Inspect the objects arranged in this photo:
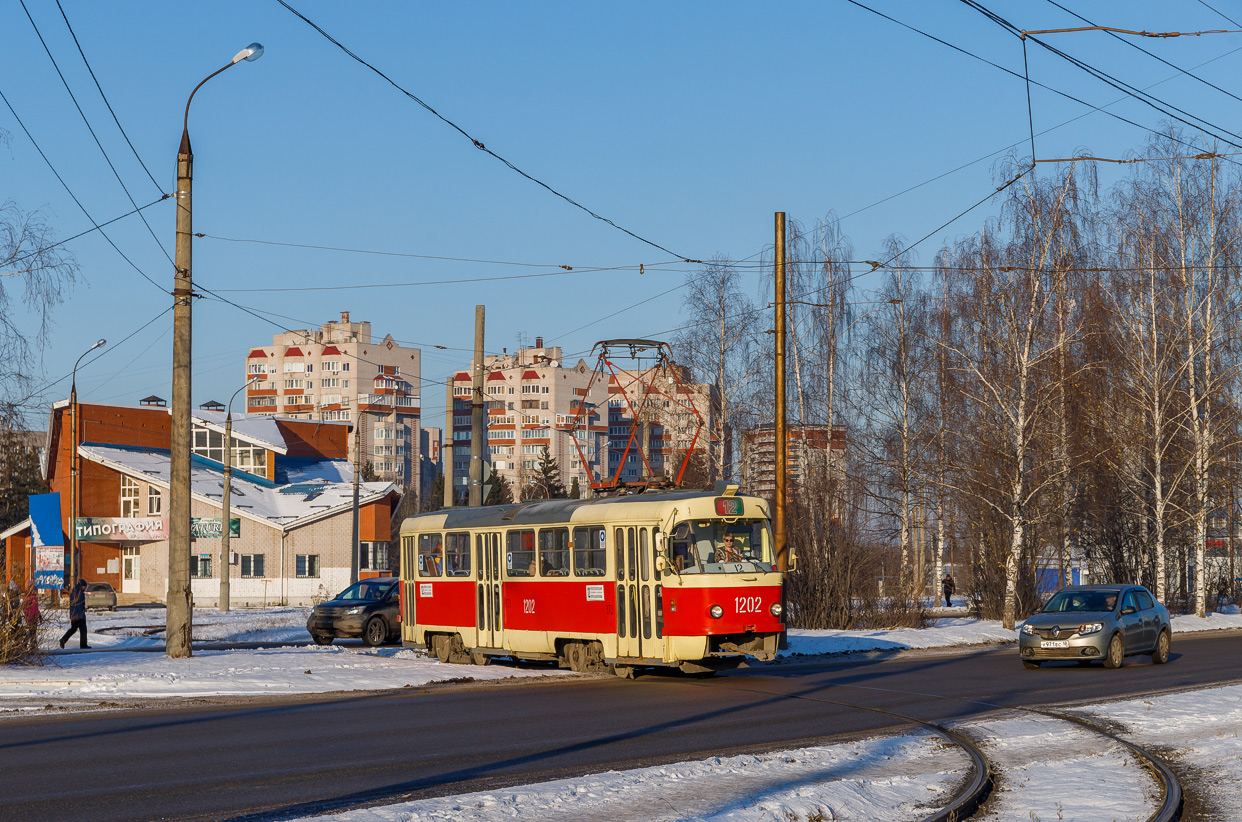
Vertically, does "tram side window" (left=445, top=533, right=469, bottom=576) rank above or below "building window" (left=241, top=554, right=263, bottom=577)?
above

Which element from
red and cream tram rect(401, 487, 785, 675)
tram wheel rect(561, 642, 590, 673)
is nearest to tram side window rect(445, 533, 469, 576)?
red and cream tram rect(401, 487, 785, 675)

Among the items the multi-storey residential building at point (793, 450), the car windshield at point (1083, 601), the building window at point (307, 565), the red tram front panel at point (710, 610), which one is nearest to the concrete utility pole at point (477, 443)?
the red tram front panel at point (710, 610)

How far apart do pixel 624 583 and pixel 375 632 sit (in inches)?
510

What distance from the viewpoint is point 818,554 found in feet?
105

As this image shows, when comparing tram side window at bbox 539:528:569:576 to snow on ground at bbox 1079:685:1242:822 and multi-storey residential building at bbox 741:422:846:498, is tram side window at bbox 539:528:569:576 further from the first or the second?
multi-storey residential building at bbox 741:422:846:498

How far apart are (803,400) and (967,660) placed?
27477mm

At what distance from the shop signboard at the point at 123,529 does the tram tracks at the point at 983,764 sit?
5154 centimetres

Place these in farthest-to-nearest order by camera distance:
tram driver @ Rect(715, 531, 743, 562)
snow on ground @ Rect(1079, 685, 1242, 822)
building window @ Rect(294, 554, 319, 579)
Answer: building window @ Rect(294, 554, 319, 579)
tram driver @ Rect(715, 531, 743, 562)
snow on ground @ Rect(1079, 685, 1242, 822)

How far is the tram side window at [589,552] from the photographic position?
2048 centimetres

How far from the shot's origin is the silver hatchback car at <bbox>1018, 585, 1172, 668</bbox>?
2247cm

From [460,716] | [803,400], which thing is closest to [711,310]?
[803,400]

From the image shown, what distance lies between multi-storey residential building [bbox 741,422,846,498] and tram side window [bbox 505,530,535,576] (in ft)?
79.9

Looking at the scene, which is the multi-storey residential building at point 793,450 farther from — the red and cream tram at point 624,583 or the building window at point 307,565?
the red and cream tram at point 624,583

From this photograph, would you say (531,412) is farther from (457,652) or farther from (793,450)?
(457,652)
